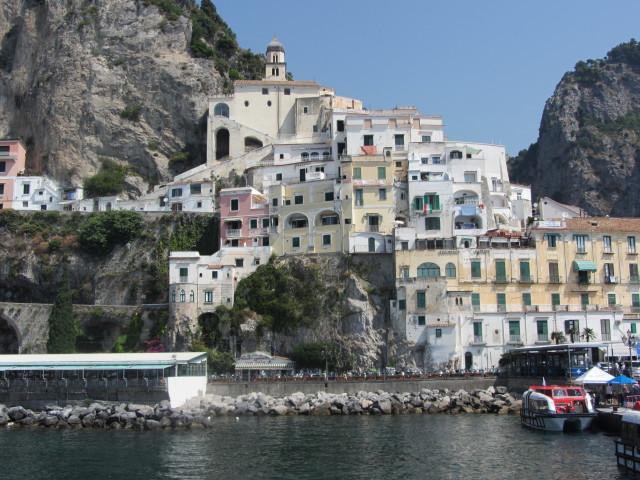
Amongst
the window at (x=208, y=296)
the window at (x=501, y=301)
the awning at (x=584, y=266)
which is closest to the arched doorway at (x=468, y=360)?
the window at (x=501, y=301)

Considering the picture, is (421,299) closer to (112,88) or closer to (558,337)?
(558,337)

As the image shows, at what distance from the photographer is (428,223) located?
6688 centimetres

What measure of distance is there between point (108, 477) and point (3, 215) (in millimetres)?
49431

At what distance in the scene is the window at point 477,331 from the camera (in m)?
60.8

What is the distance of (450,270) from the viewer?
6275 centimetres

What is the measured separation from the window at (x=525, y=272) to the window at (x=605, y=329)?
249 inches

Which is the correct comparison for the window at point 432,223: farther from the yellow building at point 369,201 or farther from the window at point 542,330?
the window at point 542,330

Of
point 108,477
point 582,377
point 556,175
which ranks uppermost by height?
point 556,175

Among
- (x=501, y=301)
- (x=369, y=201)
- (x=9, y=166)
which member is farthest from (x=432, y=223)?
(x=9, y=166)

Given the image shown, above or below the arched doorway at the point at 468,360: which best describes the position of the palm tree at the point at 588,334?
above

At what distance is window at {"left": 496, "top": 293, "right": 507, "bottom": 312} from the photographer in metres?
62.1

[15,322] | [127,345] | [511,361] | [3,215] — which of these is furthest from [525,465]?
[3,215]

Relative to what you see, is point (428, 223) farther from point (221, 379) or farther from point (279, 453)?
point (279, 453)

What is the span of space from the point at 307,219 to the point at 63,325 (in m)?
21.5
